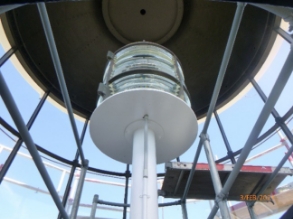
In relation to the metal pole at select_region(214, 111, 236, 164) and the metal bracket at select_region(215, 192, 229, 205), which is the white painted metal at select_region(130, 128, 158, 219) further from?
the metal pole at select_region(214, 111, 236, 164)

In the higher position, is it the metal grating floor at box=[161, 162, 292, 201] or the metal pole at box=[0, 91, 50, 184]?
the metal pole at box=[0, 91, 50, 184]

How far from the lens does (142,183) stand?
53.1 inches

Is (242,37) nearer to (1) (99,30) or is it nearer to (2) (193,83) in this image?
(2) (193,83)

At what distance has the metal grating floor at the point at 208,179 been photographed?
6.29 feet

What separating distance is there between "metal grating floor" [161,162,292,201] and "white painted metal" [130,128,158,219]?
41 cm

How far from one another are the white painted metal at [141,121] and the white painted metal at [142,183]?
0.35 feet

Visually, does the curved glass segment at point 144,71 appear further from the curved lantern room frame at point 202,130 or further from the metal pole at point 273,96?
the metal pole at point 273,96

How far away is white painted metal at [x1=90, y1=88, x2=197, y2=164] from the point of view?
156cm

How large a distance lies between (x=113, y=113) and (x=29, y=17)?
165 centimetres

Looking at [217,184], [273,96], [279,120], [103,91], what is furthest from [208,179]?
[273,96]

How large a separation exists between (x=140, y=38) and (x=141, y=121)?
1739 millimetres

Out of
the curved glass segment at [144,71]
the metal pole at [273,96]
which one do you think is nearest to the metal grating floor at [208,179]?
the curved glass segment at [144,71]
